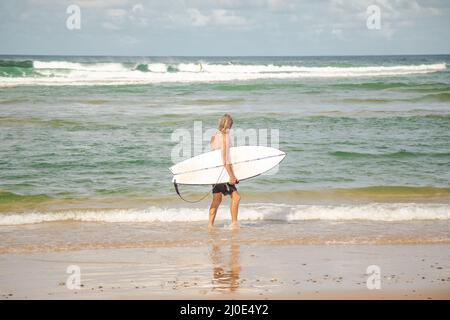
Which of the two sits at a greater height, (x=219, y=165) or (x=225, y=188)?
(x=219, y=165)

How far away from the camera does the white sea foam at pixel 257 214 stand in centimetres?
1009

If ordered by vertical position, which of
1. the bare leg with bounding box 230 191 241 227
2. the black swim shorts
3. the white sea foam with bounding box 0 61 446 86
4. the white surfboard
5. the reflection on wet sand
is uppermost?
the white sea foam with bounding box 0 61 446 86

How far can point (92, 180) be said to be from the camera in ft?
41.1

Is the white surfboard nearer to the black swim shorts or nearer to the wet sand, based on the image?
the black swim shorts

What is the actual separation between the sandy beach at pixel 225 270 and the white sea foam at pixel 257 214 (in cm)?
142

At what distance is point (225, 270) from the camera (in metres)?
6.98

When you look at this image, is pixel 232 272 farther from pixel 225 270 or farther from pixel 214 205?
pixel 214 205

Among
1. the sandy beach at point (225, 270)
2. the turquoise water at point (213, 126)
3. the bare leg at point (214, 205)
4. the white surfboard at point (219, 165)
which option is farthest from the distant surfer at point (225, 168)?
the turquoise water at point (213, 126)

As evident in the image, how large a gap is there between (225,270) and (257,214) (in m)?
3.40

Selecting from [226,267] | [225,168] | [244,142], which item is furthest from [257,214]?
[244,142]

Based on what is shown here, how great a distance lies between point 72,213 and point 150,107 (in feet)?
45.7

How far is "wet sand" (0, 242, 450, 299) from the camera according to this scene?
6121mm

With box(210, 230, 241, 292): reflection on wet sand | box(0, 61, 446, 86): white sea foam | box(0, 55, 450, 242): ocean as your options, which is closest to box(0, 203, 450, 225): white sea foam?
box(0, 55, 450, 242): ocean
